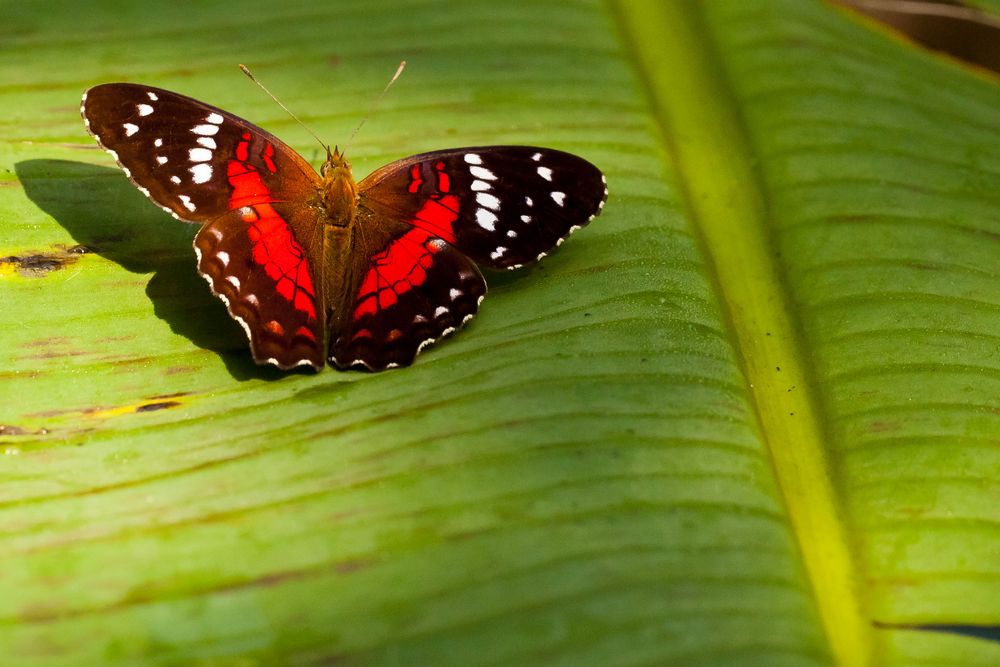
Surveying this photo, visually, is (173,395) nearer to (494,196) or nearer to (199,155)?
(199,155)

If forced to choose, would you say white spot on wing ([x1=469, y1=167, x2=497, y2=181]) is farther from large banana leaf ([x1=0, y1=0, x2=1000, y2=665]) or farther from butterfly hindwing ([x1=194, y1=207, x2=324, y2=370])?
butterfly hindwing ([x1=194, y1=207, x2=324, y2=370])

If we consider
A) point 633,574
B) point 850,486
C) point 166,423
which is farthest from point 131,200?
point 850,486

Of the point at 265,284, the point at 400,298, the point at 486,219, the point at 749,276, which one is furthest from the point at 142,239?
the point at 749,276

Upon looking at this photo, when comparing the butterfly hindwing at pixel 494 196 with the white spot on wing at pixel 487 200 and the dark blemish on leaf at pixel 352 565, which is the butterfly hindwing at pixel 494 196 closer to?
the white spot on wing at pixel 487 200

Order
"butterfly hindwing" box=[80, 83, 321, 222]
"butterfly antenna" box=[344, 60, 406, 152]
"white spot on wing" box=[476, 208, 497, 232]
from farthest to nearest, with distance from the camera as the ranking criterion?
"butterfly antenna" box=[344, 60, 406, 152] < "white spot on wing" box=[476, 208, 497, 232] < "butterfly hindwing" box=[80, 83, 321, 222]

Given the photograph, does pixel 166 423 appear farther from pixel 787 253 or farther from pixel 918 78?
pixel 918 78

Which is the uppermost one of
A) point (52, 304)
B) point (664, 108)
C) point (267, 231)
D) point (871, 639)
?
point (664, 108)

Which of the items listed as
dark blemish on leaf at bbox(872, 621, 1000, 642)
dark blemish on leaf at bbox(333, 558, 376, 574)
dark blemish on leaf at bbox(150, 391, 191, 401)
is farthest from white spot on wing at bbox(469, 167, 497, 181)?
dark blemish on leaf at bbox(872, 621, 1000, 642)

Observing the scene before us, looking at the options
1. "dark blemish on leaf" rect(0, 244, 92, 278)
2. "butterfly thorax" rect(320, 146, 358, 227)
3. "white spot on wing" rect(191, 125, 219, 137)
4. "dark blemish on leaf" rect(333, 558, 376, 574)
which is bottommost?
"dark blemish on leaf" rect(0, 244, 92, 278)
